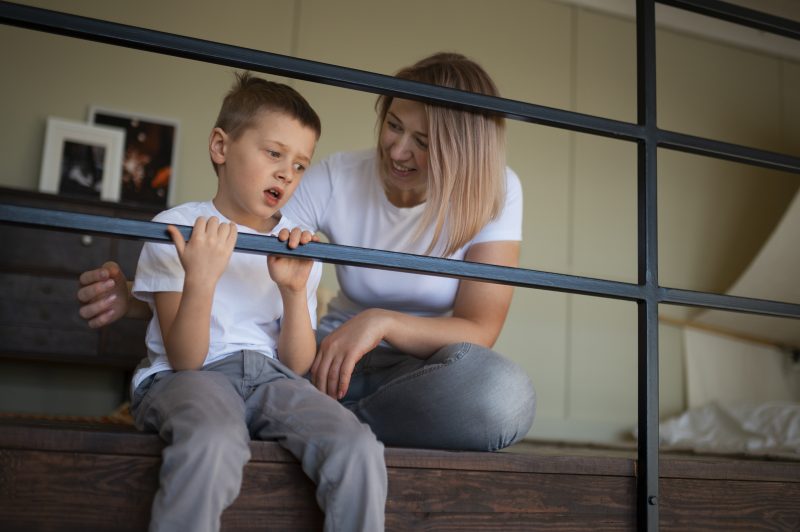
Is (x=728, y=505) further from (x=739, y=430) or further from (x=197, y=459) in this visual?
(x=739, y=430)

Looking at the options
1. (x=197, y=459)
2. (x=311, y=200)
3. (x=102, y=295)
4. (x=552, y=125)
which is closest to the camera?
(x=197, y=459)

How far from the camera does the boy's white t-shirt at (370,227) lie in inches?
59.2

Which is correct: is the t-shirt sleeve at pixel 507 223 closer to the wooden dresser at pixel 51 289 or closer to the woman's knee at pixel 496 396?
the woman's knee at pixel 496 396

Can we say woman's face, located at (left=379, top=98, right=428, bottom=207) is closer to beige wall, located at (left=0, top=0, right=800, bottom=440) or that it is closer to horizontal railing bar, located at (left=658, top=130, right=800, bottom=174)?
horizontal railing bar, located at (left=658, top=130, right=800, bottom=174)

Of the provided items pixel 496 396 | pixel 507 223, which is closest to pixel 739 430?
pixel 507 223

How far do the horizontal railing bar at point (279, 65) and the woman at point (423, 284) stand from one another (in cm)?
33

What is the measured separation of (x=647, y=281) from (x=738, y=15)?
427 mm

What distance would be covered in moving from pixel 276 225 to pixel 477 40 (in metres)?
2.89

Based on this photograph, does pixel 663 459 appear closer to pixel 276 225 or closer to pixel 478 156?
pixel 478 156

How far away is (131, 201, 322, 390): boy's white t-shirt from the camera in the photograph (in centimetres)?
115

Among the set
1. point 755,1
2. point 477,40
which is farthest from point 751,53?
point 477,40

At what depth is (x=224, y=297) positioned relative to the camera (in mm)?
1224

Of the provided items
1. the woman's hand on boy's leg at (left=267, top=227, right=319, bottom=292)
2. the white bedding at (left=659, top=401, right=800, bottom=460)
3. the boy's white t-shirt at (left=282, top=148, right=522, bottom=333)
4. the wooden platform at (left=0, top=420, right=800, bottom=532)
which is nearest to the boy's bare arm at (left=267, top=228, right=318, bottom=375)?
Result: the woman's hand on boy's leg at (left=267, top=227, right=319, bottom=292)

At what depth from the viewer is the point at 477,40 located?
4.00 metres
